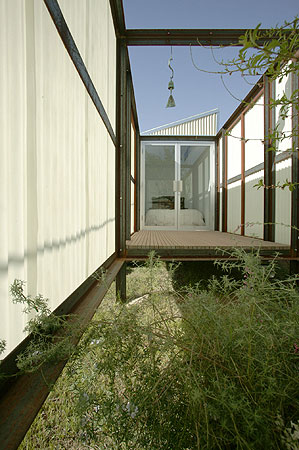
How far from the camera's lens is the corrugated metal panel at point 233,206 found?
610 cm

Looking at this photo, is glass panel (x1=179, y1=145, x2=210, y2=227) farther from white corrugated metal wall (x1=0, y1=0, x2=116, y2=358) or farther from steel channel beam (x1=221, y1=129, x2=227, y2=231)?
white corrugated metal wall (x1=0, y1=0, x2=116, y2=358)

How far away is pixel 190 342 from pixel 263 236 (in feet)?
14.9

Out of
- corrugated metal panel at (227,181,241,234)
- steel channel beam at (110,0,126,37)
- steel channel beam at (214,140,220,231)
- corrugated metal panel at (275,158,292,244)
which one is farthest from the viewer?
steel channel beam at (214,140,220,231)

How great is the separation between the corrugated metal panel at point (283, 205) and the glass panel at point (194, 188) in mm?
3252

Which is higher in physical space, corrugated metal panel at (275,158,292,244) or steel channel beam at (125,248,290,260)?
corrugated metal panel at (275,158,292,244)

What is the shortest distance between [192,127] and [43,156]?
38.1ft

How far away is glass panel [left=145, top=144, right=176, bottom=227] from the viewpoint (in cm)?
752

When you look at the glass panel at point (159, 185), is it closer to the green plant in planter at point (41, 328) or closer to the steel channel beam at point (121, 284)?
the steel channel beam at point (121, 284)

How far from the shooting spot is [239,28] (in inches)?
139

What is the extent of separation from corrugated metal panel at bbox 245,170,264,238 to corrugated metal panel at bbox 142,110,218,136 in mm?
6303

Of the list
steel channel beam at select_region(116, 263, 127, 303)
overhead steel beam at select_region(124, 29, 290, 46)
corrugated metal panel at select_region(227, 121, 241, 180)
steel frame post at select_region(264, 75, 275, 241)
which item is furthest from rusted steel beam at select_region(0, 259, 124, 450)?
corrugated metal panel at select_region(227, 121, 241, 180)

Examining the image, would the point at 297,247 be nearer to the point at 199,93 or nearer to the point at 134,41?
the point at 134,41

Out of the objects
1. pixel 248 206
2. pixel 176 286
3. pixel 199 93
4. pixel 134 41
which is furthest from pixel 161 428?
pixel 199 93

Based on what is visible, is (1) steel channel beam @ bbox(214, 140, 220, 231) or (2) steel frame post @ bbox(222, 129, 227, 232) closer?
(2) steel frame post @ bbox(222, 129, 227, 232)
